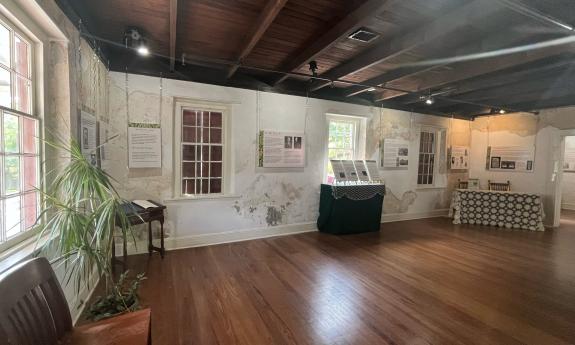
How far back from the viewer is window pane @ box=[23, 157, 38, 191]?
1.90m

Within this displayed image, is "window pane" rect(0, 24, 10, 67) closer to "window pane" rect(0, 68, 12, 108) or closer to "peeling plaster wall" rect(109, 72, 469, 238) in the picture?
"window pane" rect(0, 68, 12, 108)

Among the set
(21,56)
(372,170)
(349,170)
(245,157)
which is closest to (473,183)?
(372,170)

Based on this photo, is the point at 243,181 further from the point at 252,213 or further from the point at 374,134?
the point at 374,134

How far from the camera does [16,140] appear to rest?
1.78 metres

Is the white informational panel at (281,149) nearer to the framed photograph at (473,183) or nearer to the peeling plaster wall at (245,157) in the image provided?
the peeling plaster wall at (245,157)

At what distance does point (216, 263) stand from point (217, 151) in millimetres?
1769

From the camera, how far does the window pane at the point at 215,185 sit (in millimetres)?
4257

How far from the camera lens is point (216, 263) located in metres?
3.43

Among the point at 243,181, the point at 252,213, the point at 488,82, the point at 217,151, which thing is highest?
the point at 488,82

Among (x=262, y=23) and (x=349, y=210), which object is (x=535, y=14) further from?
(x=349, y=210)

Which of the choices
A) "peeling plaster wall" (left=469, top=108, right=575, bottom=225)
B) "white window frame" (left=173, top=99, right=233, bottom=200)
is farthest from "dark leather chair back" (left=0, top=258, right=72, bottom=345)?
"peeling plaster wall" (left=469, top=108, right=575, bottom=225)

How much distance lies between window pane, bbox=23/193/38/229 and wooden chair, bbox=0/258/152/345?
2.99 ft

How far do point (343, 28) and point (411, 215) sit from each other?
16.7ft

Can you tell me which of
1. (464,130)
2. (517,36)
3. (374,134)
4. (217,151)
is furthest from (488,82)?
(217,151)
